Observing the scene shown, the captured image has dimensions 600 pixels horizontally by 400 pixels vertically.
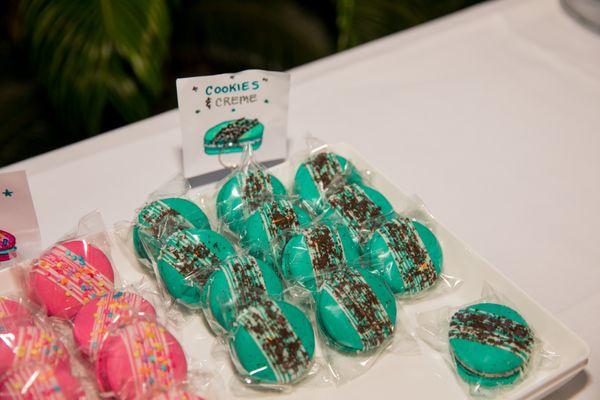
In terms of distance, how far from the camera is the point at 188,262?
1.15 m

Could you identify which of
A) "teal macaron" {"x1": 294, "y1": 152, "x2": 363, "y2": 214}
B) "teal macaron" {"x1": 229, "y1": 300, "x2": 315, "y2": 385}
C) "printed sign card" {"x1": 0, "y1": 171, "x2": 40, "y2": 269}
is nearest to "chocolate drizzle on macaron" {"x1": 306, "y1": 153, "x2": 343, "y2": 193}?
"teal macaron" {"x1": 294, "y1": 152, "x2": 363, "y2": 214}

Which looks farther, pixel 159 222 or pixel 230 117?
pixel 230 117

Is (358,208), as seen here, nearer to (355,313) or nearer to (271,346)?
(355,313)

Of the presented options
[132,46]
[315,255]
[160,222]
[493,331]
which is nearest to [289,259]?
[315,255]

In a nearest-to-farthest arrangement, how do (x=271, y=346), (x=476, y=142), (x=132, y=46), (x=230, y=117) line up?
(x=271, y=346) < (x=230, y=117) < (x=476, y=142) < (x=132, y=46)

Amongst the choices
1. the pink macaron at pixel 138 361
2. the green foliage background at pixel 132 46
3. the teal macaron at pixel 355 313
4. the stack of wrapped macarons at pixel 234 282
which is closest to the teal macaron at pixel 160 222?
the stack of wrapped macarons at pixel 234 282

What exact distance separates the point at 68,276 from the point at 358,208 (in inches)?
23.6

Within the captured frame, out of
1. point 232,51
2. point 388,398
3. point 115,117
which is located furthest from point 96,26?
point 388,398

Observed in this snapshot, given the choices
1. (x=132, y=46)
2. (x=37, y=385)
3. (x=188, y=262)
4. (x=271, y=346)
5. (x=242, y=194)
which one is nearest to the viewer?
(x=37, y=385)

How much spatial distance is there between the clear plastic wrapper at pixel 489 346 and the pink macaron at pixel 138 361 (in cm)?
47

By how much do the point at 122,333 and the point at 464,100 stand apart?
49.6 inches

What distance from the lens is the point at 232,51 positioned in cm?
266

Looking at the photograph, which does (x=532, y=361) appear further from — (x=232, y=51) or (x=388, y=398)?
(x=232, y=51)

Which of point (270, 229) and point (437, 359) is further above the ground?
point (270, 229)
